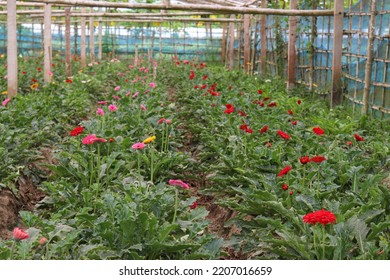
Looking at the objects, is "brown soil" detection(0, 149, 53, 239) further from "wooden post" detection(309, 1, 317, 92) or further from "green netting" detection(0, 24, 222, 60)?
"green netting" detection(0, 24, 222, 60)

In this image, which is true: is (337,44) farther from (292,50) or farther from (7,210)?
(7,210)

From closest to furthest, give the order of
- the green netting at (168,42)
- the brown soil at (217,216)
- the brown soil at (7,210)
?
1. the brown soil at (217,216)
2. the brown soil at (7,210)
3. the green netting at (168,42)

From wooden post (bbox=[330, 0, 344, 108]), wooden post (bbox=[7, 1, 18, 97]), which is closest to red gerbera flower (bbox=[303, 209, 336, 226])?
wooden post (bbox=[7, 1, 18, 97])

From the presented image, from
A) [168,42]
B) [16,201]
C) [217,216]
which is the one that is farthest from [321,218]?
[168,42]

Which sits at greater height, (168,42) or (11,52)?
(11,52)

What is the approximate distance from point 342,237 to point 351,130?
368 cm

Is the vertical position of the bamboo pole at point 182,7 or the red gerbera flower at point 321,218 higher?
the bamboo pole at point 182,7

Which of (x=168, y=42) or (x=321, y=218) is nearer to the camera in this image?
(x=321, y=218)

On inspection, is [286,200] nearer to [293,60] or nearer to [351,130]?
[351,130]

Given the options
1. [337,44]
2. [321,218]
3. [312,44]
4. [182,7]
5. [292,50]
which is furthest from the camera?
[292,50]

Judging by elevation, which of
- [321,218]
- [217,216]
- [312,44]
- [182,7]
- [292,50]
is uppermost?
[182,7]

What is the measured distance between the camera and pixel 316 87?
12680mm

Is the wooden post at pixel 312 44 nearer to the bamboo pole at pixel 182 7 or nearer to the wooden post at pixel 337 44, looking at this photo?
the wooden post at pixel 337 44

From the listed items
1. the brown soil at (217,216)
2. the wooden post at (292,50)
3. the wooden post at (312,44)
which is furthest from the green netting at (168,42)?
the brown soil at (217,216)
